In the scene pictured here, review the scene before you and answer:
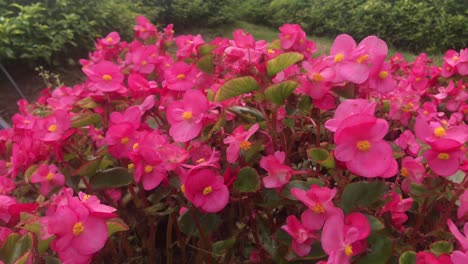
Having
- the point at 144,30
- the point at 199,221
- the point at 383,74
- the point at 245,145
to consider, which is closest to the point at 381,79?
the point at 383,74

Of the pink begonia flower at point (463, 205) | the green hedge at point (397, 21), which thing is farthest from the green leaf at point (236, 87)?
the green hedge at point (397, 21)

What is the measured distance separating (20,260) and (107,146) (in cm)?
27

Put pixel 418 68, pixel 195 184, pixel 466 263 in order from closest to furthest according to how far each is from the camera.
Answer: pixel 466 263, pixel 195 184, pixel 418 68

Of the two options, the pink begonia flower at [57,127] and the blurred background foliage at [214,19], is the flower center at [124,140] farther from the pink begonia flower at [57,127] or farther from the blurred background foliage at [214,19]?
the blurred background foliage at [214,19]

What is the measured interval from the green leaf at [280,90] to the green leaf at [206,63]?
341 mm

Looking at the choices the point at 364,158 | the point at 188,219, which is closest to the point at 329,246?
the point at 364,158

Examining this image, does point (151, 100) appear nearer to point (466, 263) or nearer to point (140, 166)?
point (140, 166)

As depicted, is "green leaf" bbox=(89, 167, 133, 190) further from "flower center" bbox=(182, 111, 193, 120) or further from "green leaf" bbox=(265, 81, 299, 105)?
"green leaf" bbox=(265, 81, 299, 105)

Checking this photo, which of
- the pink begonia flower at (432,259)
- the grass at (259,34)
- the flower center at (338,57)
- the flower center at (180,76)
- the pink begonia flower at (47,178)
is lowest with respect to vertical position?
the grass at (259,34)

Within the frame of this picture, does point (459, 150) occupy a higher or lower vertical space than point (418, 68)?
higher

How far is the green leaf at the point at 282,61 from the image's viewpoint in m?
Answer: 0.69

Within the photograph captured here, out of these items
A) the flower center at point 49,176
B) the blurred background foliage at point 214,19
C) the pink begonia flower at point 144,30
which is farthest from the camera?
the blurred background foliage at point 214,19

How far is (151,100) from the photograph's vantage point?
0.83 metres

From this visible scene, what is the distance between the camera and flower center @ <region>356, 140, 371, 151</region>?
21.6 inches
